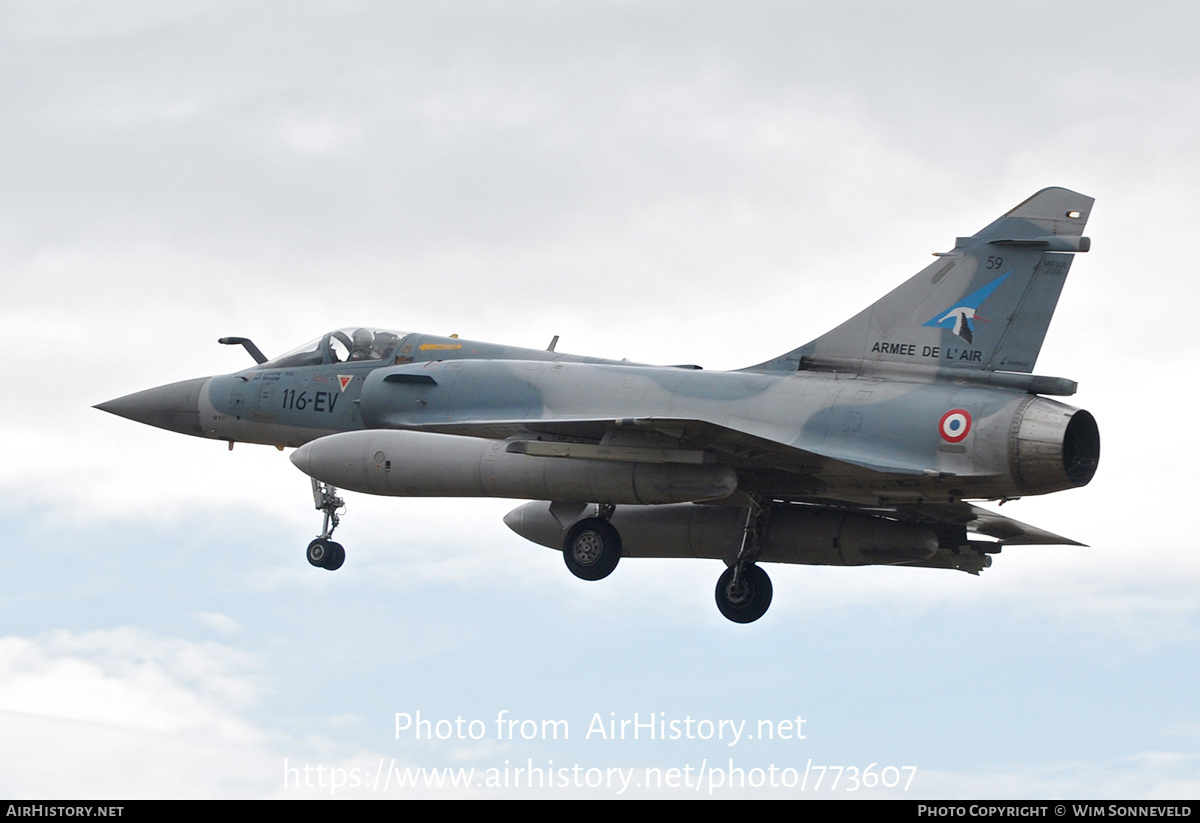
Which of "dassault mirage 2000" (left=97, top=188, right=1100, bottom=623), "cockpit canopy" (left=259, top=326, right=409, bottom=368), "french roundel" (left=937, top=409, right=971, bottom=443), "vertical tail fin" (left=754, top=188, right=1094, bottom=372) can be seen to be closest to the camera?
"french roundel" (left=937, top=409, right=971, bottom=443)

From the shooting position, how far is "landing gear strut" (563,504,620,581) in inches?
737

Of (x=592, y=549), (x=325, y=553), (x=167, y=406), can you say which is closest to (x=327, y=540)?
(x=325, y=553)

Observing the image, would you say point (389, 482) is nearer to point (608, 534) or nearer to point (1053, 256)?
point (608, 534)

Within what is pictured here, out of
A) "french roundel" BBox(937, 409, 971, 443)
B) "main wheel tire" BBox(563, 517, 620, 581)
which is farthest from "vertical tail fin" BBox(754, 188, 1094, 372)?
"main wheel tire" BBox(563, 517, 620, 581)

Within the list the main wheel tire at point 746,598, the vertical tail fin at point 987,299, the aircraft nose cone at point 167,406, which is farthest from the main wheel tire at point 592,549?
the aircraft nose cone at point 167,406

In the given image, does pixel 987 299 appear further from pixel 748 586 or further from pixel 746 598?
pixel 746 598

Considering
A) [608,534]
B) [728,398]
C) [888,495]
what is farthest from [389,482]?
[888,495]

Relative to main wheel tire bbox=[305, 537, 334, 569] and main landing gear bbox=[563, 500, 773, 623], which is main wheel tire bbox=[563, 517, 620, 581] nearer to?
main landing gear bbox=[563, 500, 773, 623]

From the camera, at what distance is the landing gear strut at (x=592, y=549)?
18719 mm

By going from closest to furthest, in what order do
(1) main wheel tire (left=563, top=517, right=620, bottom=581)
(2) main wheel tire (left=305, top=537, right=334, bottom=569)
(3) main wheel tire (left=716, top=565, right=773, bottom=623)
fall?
(1) main wheel tire (left=563, top=517, right=620, bottom=581)
(3) main wheel tire (left=716, top=565, right=773, bottom=623)
(2) main wheel tire (left=305, top=537, right=334, bottom=569)

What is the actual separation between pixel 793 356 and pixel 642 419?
2.44 meters

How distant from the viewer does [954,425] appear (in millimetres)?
16234

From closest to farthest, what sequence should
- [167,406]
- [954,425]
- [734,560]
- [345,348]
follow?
[954,425] < [734,560] < [345,348] < [167,406]

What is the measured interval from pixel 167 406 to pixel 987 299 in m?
11.7
